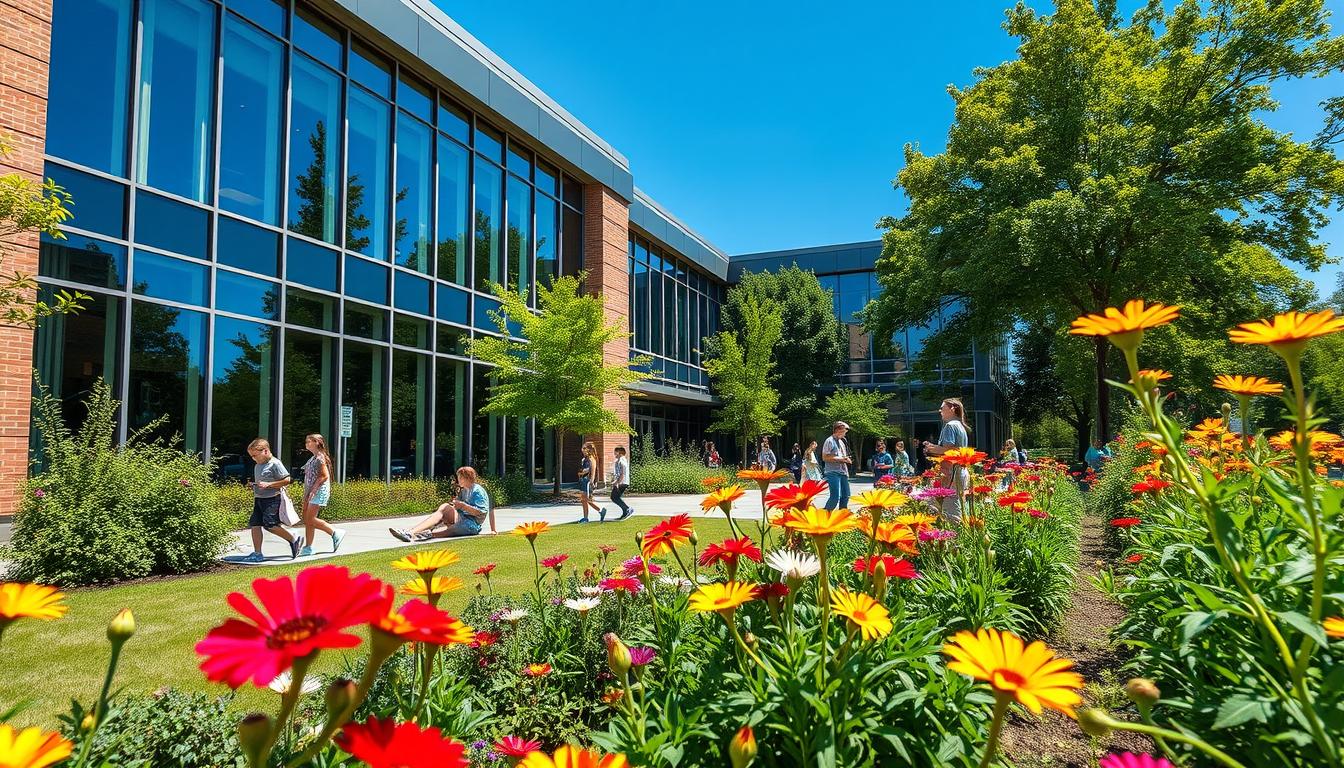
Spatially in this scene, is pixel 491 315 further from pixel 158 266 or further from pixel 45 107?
pixel 45 107

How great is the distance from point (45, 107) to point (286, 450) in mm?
5977

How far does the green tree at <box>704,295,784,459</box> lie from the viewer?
2681 cm

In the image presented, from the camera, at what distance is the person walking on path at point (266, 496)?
7.73 meters

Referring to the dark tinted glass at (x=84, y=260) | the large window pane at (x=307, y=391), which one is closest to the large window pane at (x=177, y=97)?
the dark tinted glass at (x=84, y=260)

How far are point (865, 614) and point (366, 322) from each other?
46.1ft

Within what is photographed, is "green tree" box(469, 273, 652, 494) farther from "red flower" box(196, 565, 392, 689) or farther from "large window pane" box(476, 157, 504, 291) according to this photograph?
"red flower" box(196, 565, 392, 689)

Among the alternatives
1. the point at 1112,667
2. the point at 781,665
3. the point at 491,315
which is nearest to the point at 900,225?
the point at 491,315

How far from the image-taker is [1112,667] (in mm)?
3791

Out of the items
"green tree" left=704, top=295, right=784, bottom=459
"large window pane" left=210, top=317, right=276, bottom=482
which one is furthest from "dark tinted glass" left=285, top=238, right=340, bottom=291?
"green tree" left=704, top=295, right=784, bottom=459

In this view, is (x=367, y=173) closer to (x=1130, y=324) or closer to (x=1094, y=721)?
(x=1130, y=324)

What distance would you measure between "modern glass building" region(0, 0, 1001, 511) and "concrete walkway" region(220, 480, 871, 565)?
2149mm

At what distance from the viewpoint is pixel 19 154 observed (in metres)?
8.55

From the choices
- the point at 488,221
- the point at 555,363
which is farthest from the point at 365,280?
the point at 488,221

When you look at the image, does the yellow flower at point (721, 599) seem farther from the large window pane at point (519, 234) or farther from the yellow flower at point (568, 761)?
the large window pane at point (519, 234)
